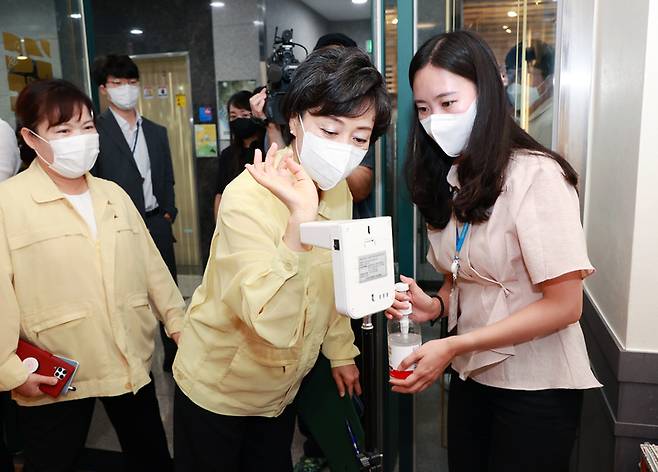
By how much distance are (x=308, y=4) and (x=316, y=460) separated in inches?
98.4

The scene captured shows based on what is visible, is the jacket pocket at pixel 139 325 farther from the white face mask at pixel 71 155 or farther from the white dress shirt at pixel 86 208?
the white face mask at pixel 71 155

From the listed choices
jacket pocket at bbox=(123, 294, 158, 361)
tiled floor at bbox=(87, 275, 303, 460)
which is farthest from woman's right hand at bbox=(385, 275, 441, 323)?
tiled floor at bbox=(87, 275, 303, 460)

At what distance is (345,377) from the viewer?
1.51 m

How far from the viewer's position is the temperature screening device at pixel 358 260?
860 millimetres

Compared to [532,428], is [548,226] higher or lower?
higher

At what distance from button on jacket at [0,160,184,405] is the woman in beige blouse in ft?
2.99

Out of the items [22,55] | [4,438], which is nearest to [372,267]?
[4,438]

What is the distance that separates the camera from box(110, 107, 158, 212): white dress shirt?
2773 mm

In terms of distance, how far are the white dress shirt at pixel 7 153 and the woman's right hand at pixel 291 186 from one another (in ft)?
4.31

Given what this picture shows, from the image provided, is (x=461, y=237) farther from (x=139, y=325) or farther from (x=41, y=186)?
(x=41, y=186)

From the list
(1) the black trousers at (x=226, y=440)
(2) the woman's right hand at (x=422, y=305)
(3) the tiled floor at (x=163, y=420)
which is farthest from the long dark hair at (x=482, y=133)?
(3) the tiled floor at (x=163, y=420)

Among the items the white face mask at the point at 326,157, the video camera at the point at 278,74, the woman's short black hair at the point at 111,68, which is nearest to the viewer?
the white face mask at the point at 326,157

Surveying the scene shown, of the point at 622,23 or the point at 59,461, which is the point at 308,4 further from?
the point at 59,461

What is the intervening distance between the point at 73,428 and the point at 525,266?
1.39 metres
